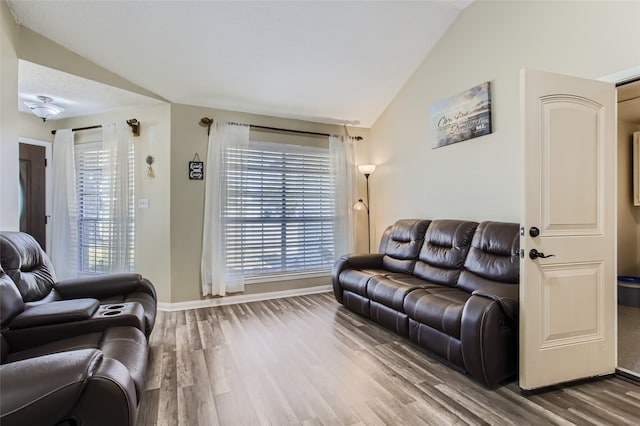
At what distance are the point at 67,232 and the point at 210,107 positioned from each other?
7.98 ft

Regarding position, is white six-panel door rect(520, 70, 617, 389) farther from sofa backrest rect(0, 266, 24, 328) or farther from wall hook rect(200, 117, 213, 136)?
wall hook rect(200, 117, 213, 136)

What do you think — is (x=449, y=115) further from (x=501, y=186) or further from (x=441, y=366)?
(x=441, y=366)

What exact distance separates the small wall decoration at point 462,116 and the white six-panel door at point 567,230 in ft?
3.26

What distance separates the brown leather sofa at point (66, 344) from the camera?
102 centimetres

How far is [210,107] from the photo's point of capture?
3.91m

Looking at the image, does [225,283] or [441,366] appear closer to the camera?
[441,366]

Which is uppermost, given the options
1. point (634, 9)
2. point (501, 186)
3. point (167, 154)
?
point (634, 9)

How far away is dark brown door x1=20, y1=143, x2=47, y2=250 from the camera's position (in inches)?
151

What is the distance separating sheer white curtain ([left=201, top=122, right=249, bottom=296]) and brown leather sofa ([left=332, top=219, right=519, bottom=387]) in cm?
146

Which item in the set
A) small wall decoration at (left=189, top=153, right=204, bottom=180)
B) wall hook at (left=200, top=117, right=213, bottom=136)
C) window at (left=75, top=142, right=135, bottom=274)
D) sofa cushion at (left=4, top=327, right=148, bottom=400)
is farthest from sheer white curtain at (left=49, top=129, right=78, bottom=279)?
sofa cushion at (left=4, top=327, right=148, bottom=400)

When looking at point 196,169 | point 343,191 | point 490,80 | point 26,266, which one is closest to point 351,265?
point 343,191

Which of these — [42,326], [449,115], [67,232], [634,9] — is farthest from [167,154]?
[634,9]

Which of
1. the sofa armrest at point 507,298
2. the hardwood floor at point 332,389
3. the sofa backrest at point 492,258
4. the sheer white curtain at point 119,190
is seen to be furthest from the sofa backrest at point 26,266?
the sofa backrest at point 492,258

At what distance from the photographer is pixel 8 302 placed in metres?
1.63
